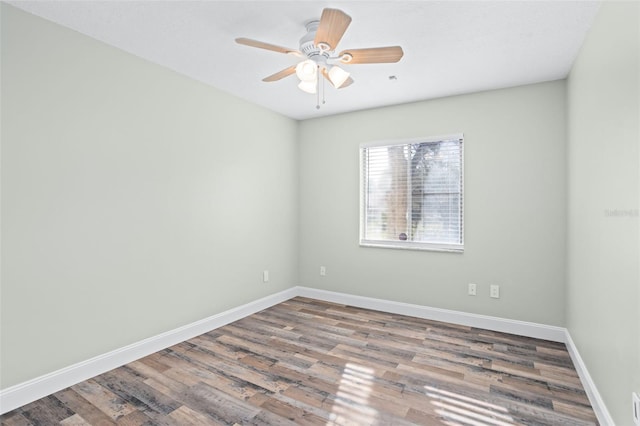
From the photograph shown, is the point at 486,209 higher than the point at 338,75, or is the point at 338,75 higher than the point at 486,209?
the point at 338,75

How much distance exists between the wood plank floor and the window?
1052 mm

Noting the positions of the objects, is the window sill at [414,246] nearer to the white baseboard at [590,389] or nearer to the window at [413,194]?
the window at [413,194]

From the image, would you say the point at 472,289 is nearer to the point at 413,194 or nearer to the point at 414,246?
the point at 414,246

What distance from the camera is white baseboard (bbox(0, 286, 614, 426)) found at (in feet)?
6.90

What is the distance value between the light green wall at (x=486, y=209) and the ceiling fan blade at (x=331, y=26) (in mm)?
2102

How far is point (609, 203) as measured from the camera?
6.06 ft

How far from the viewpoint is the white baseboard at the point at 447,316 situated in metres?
3.21

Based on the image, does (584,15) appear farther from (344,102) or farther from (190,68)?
(190,68)

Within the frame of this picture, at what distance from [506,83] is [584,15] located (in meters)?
1.15

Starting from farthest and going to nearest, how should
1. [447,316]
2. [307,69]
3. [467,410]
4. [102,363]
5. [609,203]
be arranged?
[447,316], [102,363], [307,69], [467,410], [609,203]

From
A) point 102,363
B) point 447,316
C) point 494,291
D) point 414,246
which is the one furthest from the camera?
point 414,246

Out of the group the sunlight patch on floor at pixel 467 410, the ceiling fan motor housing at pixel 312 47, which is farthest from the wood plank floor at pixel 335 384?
the ceiling fan motor housing at pixel 312 47

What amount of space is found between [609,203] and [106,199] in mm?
3242

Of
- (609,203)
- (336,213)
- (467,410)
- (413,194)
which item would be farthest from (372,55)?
(336,213)
